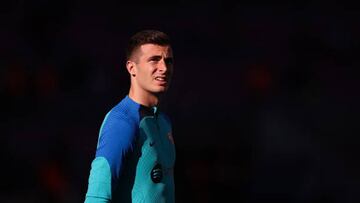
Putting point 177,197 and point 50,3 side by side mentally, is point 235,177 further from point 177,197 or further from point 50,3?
point 50,3

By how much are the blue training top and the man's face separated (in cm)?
10

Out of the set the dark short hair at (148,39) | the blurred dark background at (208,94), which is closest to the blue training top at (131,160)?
the dark short hair at (148,39)

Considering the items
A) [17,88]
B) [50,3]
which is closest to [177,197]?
[17,88]

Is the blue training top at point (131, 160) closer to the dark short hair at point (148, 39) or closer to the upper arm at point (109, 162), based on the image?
the upper arm at point (109, 162)

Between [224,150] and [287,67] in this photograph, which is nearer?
[224,150]

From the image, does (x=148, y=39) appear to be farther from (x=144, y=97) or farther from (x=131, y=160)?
(x=131, y=160)

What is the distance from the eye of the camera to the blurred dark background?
8117 millimetres

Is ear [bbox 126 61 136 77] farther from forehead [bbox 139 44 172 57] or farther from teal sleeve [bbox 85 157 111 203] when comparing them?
teal sleeve [bbox 85 157 111 203]

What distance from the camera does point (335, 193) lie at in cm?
830

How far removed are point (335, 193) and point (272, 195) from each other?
75 centimetres

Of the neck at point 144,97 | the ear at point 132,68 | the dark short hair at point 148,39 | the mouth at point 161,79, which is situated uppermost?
the dark short hair at point 148,39

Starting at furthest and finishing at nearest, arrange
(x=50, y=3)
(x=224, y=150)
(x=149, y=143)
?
1. (x=50, y=3)
2. (x=224, y=150)
3. (x=149, y=143)

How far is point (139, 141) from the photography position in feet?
9.07

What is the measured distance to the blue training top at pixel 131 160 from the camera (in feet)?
8.63
